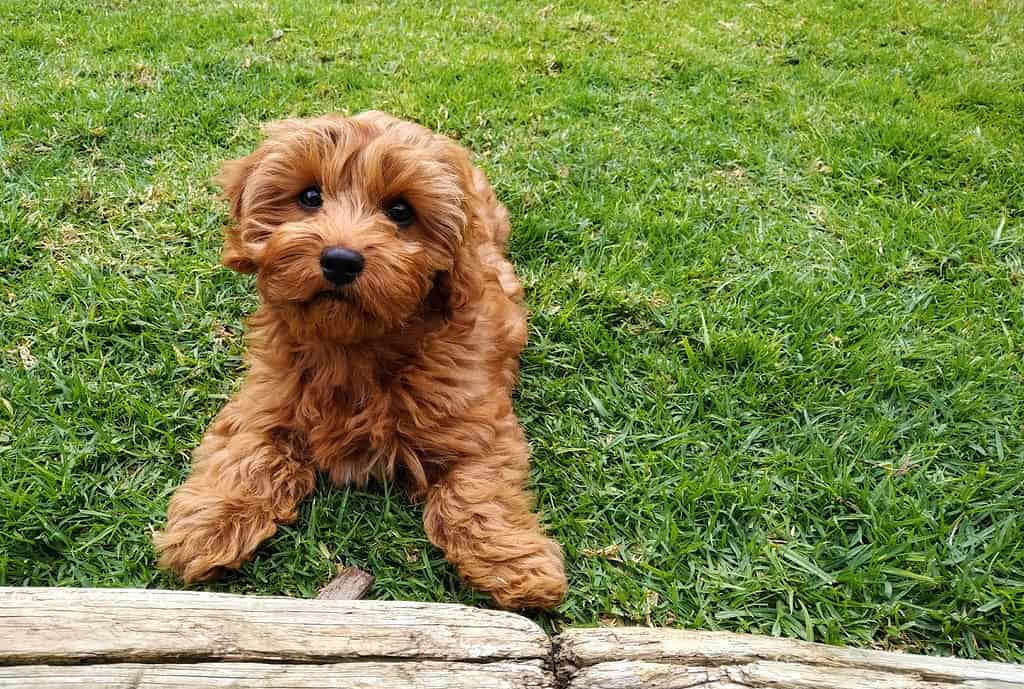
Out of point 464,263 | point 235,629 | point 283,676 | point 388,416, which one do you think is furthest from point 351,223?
point 283,676

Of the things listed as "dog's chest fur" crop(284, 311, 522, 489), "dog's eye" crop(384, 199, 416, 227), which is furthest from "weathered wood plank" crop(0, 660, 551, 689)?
"dog's eye" crop(384, 199, 416, 227)

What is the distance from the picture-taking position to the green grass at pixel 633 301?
259 centimetres

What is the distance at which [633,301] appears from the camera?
3734 mm

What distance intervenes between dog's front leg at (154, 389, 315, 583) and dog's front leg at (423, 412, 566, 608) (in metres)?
0.55

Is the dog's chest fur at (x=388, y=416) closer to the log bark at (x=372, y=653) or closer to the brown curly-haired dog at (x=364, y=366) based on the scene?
the brown curly-haired dog at (x=364, y=366)

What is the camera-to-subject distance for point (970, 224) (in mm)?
4430

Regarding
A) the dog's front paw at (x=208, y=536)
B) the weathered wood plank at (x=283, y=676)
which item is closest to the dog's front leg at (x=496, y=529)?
the weathered wood plank at (x=283, y=676)

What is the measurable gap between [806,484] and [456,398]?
145 cm

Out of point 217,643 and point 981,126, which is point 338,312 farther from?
point 981,126

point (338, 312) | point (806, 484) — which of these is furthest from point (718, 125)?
point (338, 312)

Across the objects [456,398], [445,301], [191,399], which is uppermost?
[445,301]

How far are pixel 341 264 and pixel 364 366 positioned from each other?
1.75 ft

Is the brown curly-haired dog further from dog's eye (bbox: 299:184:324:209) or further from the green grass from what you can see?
the green grass

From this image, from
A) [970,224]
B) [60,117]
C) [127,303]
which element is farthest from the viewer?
[60,117]
